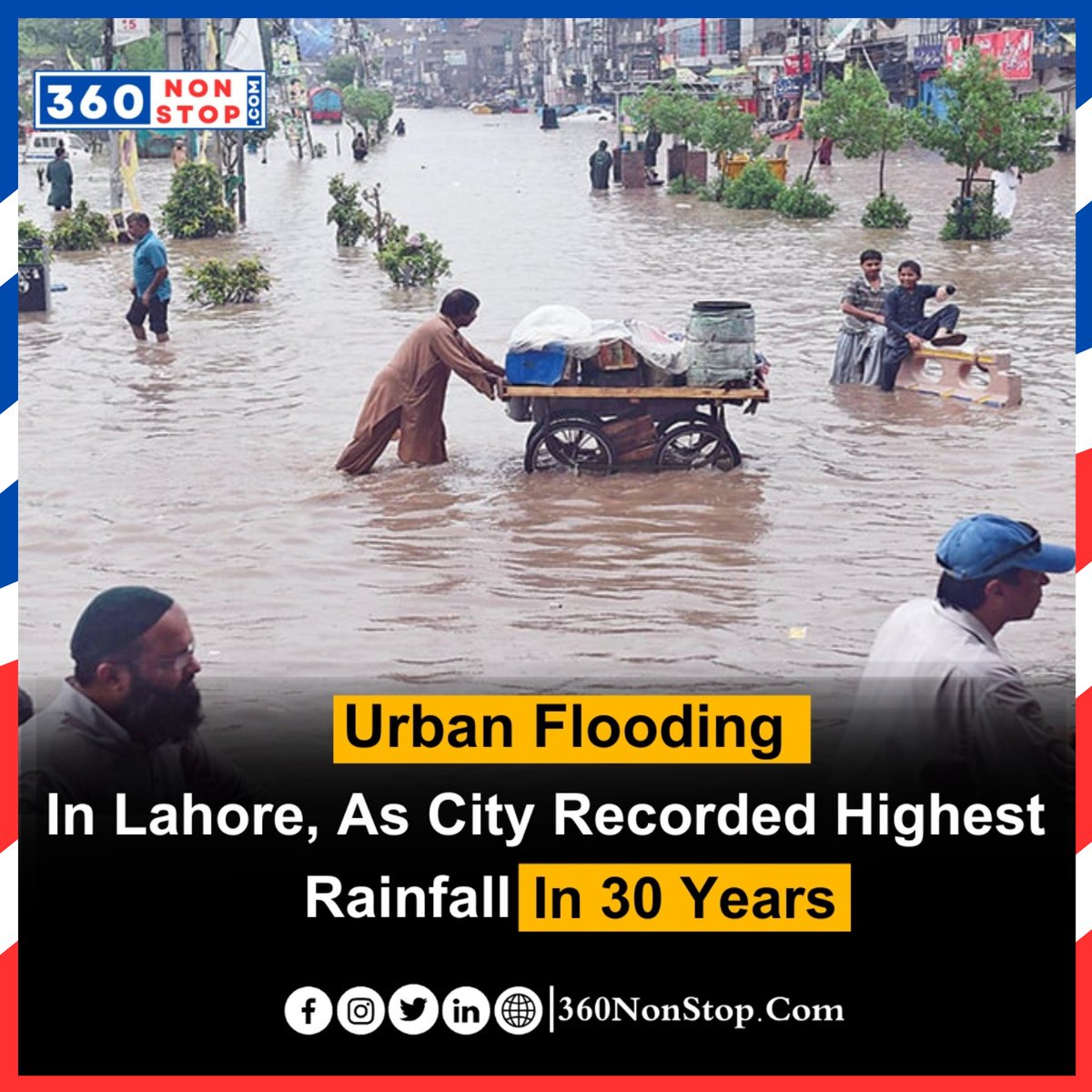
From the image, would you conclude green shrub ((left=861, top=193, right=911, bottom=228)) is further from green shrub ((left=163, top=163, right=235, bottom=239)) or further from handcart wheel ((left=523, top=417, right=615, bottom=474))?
handcart wheel ((left=523, top=417, right=615, bottom=474))

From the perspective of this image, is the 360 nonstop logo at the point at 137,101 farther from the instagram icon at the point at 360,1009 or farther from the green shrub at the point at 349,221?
the green shrub at the point at 349,221

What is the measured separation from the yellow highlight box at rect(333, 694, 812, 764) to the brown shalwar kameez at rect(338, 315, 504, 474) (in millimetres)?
6985

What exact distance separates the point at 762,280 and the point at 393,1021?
62.0 feet

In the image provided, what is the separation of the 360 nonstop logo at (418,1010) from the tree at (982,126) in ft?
78.1

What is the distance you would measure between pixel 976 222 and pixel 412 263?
8855 mm

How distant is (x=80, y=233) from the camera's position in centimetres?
2584

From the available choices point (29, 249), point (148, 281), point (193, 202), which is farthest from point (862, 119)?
point (148, 281)

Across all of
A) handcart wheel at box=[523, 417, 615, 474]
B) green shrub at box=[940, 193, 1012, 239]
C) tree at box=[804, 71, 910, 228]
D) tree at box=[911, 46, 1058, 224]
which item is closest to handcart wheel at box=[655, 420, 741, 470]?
handcart wheel at box=[523, 417, 615, 474]

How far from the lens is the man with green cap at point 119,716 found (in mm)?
3291

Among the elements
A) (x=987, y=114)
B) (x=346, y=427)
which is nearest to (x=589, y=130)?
(x=987, y=114)

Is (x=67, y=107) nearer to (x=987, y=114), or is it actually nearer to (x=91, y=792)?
(x=91, y=792)

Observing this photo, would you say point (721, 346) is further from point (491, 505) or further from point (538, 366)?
point (491, 505)

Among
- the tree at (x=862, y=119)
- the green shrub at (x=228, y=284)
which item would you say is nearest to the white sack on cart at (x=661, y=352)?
the green shrub at (x=228, y=284)

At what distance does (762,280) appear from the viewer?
21547 millimetres
